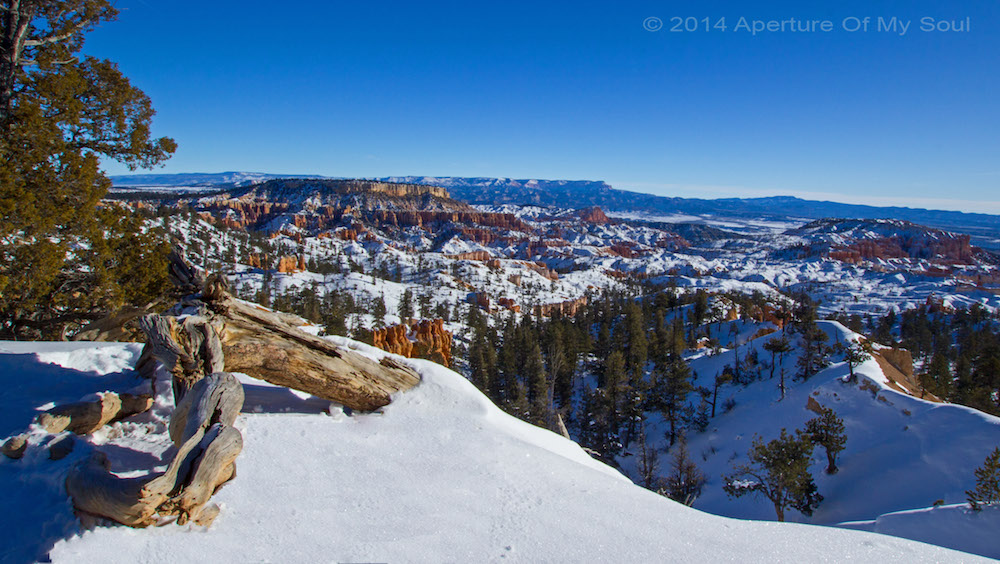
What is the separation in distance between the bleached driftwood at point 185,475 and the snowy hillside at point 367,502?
162mm

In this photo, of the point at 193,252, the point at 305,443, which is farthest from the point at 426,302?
the point at 305,443

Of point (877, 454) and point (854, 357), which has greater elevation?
point (854, 357)

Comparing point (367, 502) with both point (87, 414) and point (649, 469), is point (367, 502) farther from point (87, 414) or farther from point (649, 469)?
point (649, 469)

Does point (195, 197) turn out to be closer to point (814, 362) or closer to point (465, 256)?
point (465, 256)

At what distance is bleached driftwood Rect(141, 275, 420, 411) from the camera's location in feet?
19.4

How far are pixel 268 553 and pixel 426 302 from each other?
73.7 metres

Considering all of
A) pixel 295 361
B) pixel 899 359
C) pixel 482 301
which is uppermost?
pixel 295 361

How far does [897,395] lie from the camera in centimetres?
2438

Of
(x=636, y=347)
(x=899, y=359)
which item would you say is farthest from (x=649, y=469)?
(x=899, y=359)

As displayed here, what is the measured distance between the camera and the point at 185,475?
14.3 feet

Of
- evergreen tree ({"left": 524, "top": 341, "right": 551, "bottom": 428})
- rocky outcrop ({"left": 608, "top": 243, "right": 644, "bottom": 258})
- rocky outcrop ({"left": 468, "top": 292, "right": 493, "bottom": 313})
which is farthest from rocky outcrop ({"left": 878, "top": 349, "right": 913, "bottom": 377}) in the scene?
rocky outcrop ({"left": 608, "top": 243, "right": 644, "bottom": 258})

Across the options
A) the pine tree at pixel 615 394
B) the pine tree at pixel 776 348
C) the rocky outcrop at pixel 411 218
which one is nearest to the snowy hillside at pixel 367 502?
the pine tree at pixel 615 394

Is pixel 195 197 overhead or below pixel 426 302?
overhead

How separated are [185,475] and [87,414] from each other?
2.01 meters
